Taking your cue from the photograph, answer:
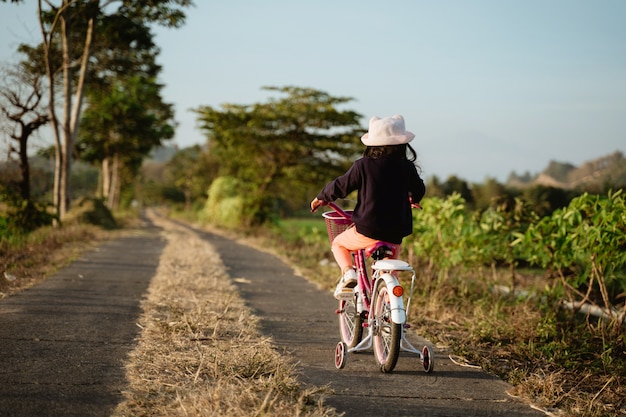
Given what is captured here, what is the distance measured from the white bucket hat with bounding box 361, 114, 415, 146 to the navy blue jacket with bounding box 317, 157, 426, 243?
121 millimetres

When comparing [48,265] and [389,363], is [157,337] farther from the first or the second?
[48,265]

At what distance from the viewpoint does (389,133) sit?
3980 mm

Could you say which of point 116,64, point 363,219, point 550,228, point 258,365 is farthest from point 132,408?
point 116,64

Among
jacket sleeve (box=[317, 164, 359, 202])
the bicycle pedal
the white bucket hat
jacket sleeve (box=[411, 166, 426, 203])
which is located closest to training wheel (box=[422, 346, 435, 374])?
the bicycle pedal

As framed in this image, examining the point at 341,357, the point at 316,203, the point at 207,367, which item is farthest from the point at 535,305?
the point at 207,367

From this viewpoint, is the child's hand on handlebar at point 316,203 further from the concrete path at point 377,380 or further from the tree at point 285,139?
the tree at point 285,139

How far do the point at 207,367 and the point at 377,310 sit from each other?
1.23 metres

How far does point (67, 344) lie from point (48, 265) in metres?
4.79

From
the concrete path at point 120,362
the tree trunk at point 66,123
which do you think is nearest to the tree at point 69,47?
the tree trunk at point 66,123

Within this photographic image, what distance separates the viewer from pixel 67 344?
4223mm

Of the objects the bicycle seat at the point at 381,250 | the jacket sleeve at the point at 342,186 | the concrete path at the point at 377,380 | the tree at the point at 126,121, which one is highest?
the tree at the point at 126,121

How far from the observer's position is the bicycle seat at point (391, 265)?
12.1 ft

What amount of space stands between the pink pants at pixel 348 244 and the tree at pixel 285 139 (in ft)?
64.9

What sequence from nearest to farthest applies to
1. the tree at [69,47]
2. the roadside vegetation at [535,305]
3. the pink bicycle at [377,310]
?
the pink bicycle at [377,310]
the roadside vegetation at [535,305]
the tree at [69,47]
